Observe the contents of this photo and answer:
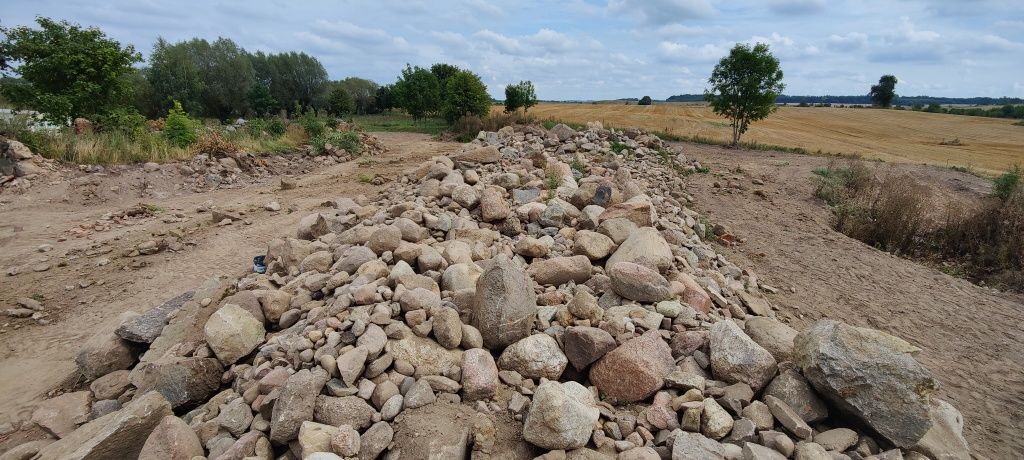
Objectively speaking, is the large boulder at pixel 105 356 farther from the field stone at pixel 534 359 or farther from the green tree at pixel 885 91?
the green tree at pixel 885 91

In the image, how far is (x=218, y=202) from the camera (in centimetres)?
986

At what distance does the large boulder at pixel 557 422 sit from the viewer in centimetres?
239

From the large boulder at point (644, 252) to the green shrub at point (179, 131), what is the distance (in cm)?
1339

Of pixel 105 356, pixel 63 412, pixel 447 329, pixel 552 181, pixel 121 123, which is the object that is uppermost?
pixel 121 123

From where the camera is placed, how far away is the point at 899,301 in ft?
20.0

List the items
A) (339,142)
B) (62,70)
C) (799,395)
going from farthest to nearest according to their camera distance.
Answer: (339,142)
(62,70)
(799,395)

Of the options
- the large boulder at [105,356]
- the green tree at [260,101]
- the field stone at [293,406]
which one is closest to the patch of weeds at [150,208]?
the large boulder at [105,356]

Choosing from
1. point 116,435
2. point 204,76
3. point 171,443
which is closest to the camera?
point 171,443

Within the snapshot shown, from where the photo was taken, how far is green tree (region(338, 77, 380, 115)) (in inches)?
1965

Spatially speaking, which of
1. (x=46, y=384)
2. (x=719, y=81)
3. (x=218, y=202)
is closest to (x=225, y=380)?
(x=46, y=384)

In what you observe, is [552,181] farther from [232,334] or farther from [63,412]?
[63,412]

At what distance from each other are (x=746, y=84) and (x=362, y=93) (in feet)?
138

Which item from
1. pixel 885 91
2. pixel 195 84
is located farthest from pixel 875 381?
pixel 885 91

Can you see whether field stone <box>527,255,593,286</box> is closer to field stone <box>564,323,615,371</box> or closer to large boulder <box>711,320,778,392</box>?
field stone <box>564,323,615,371</box>
